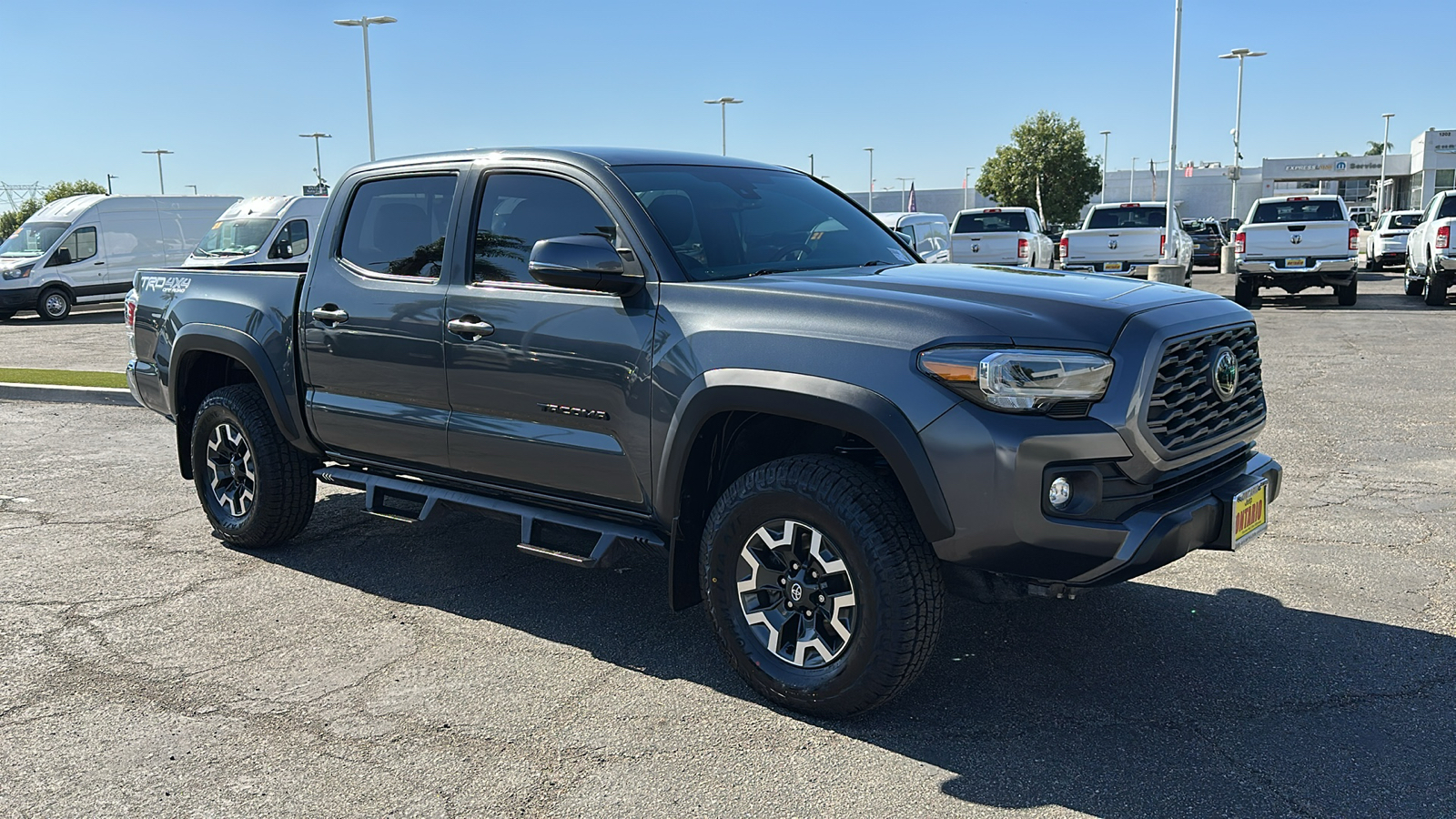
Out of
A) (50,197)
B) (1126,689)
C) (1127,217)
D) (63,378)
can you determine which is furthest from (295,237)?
(50,197)

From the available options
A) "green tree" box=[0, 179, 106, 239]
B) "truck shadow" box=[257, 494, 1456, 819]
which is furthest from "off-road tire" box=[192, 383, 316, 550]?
"green tree" box=[0, 179, 106, 239]

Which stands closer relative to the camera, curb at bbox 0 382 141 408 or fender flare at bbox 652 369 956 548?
fender flare at bbox 652 369 956 548

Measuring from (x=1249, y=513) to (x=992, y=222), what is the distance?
60.7 feet

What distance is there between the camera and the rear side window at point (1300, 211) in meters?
19.4

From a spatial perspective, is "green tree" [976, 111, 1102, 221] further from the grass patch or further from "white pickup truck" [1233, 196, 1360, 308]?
the grass patch

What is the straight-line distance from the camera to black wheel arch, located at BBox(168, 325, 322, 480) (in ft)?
17.9

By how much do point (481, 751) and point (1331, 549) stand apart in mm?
4087

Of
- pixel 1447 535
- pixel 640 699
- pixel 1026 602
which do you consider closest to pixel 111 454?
pixel 640 699

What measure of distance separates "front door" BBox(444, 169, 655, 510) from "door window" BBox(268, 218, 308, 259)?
1838cm

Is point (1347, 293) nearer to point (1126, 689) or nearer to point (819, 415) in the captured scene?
point (1126, 689)

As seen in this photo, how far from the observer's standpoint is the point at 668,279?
411 cm

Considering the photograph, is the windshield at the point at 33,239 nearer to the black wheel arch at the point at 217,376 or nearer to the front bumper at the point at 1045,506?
the black wheel arch at the point at 217,376

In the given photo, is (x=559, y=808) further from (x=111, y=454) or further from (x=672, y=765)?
(x=111, y=454)

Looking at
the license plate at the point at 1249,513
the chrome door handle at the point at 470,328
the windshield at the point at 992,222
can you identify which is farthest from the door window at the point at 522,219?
the windshield at the point at 992,222
